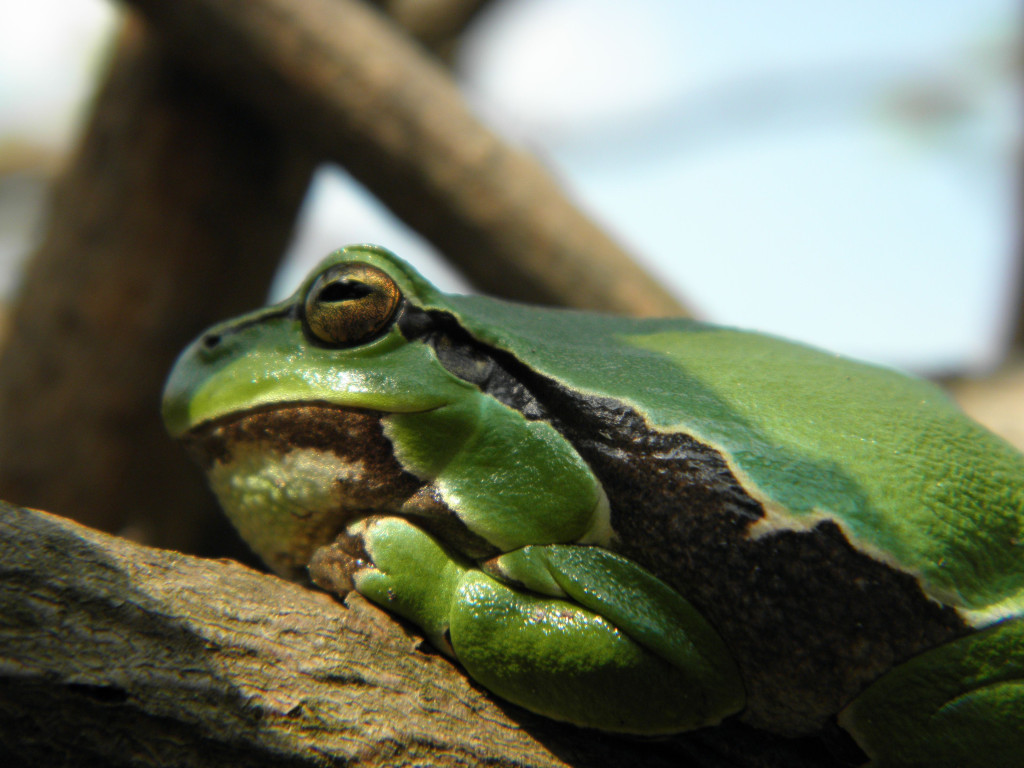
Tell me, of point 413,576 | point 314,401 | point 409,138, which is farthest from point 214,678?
point 409,138

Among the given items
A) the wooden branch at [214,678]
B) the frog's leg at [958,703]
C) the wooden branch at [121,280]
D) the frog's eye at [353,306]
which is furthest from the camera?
the wooden branch at [121,280]

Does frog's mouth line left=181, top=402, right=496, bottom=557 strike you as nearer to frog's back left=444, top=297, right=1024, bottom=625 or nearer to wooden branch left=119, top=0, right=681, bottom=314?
frog's back left=444, top=297, right=1024, bottom=625

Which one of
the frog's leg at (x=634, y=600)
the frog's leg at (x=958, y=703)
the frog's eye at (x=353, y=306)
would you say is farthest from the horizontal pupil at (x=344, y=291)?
the frog's leg at (x=958, y=703)

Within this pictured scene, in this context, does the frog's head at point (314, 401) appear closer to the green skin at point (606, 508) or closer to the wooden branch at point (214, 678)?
the green skin at point (606, 508)

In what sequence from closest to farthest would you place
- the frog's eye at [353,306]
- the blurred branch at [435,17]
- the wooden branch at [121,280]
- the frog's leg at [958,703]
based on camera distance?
the frog's leg at [958,703] → the frog's eye at [353,306] → the wooden branch at [121,280] → the blurred branch at [435,17]

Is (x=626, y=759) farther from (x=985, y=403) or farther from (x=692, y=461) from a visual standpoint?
(x=985, y=403)

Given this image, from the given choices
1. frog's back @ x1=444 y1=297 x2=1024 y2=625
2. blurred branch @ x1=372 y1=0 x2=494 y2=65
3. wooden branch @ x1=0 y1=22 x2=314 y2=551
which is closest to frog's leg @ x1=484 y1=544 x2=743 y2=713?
frog's back @ x1=444 y1=297 x2=1024 y2=625
